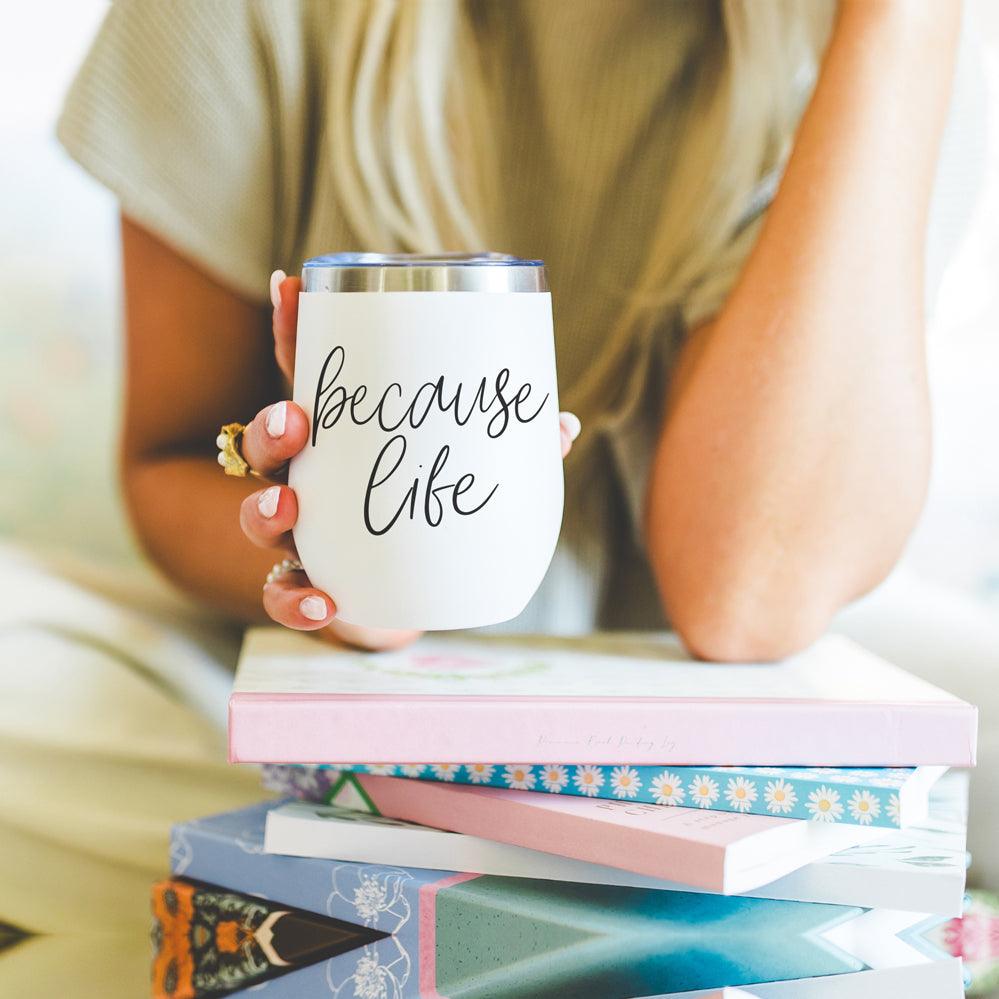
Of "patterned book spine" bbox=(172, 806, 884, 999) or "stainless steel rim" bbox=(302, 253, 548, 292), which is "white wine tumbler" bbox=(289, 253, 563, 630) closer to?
"stainless steel rim" bbox=(302, 253, 548, 292)

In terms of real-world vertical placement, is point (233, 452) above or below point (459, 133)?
below

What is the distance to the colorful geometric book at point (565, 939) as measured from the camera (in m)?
0.50

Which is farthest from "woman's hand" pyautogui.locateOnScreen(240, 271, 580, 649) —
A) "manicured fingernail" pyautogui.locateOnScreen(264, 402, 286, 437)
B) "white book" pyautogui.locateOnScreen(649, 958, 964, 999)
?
"white book" pyautogui.locateOnScreen(649, 958, 964, 999)

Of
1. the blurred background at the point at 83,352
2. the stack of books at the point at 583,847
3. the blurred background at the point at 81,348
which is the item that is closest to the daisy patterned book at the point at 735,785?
the stack of books at the point at 583,847

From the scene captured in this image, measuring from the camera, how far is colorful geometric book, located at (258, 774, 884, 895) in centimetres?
47

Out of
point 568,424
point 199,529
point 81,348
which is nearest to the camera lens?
point 568,424

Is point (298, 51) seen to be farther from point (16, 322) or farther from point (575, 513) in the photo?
point (16, 322)

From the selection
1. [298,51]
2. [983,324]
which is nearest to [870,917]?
[298,51]

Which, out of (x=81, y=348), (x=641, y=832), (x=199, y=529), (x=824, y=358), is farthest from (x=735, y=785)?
(x=81, y=348)

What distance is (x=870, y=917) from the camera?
0.51m

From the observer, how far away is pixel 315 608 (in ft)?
1.66

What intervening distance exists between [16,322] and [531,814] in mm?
1013

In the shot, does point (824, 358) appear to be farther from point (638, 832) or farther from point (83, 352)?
point (83, 352)

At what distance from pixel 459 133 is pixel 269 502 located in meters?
0.50
